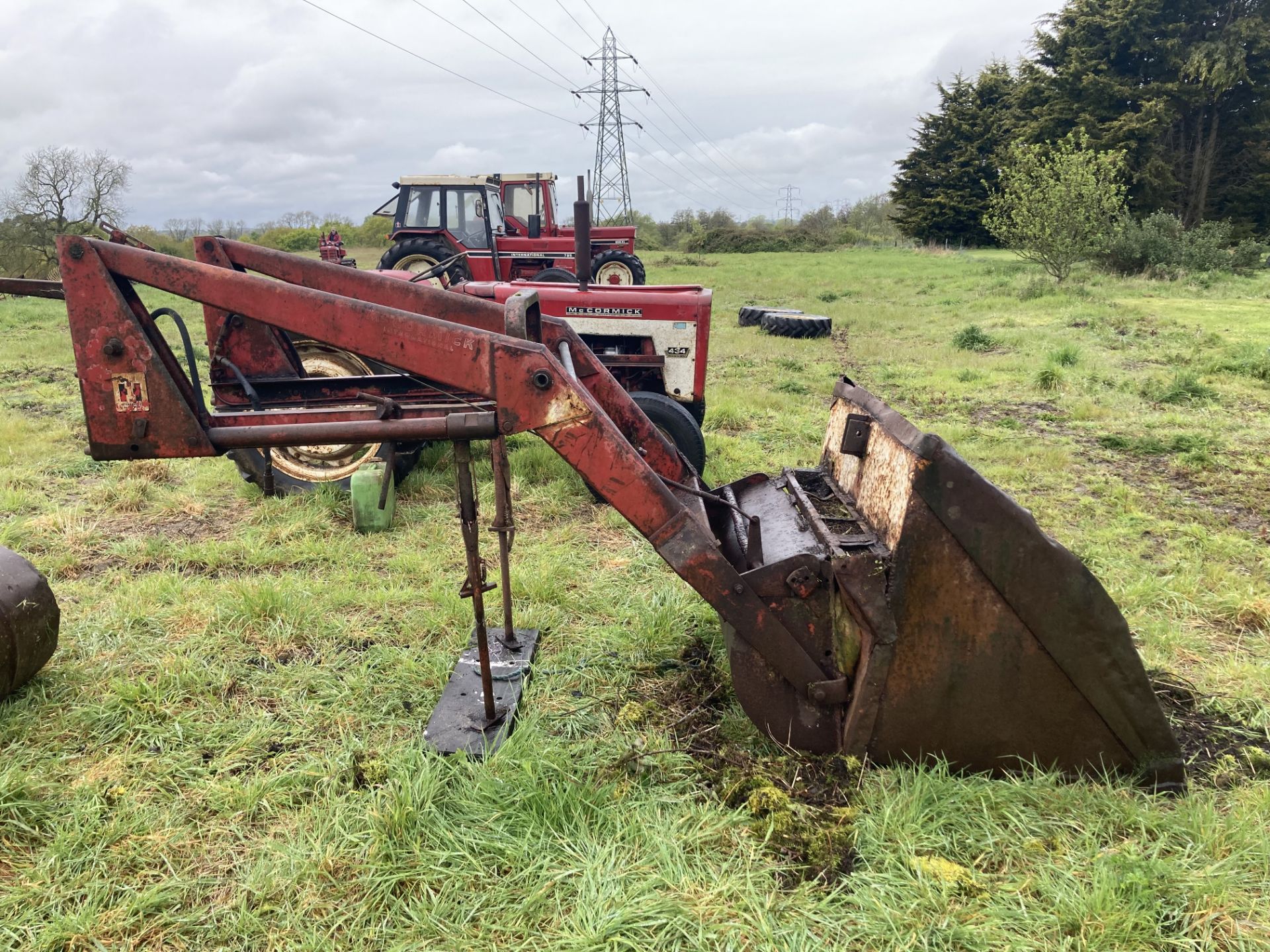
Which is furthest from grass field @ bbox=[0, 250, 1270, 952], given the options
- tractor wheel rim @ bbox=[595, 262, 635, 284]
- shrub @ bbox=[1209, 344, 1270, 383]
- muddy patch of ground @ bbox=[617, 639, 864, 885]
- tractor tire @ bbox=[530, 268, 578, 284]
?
tractor wheel rim @ bbox=[595, 262, 635, 284]

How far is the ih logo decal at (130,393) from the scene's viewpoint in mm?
2424

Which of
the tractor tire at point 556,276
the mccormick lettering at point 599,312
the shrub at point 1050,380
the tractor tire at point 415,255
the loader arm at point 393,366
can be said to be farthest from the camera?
the tractor tire at point 415,255

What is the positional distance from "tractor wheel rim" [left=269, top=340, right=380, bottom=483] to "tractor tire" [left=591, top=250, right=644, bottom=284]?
9049mm

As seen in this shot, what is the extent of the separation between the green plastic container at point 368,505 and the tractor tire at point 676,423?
71.0 inches

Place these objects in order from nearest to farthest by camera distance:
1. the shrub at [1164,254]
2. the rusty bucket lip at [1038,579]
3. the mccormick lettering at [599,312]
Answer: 1. the rusty bucket lip at [1038,579]
2. the mccormick lettering at [599,312]
3. the shrub at [1164,254]

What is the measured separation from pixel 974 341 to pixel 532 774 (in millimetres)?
11488

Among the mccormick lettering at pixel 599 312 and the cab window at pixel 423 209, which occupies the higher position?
the cab window at pixel 423 209

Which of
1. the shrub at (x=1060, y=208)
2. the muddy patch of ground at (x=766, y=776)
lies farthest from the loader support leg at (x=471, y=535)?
the shrub at (x=1060, y=208)

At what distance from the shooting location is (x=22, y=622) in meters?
2.91

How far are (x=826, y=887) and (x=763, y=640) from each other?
706 mm

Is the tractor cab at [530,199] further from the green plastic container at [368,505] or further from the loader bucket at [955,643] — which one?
the loader bucket at [955,643]

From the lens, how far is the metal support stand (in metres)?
2.59

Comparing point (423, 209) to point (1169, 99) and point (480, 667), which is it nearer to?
point (480, 667)

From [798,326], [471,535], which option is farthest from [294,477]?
[798,326]
